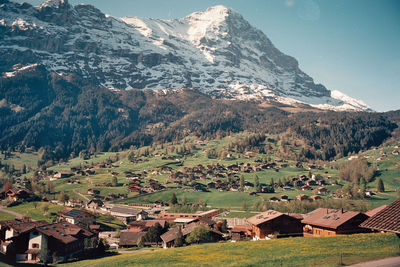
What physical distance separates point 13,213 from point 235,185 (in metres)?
114

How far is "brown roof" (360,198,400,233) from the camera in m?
20.7

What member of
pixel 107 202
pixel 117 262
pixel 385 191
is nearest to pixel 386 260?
pixel 117 262

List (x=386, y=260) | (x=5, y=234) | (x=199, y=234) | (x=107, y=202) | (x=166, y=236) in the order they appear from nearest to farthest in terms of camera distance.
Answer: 1. (x=386, y=260)
2. (x=5, y=234)
3. (x=199, y=234)
4. (x=166, y=236)
5. (x=107, y=202)

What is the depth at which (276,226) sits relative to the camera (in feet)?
223

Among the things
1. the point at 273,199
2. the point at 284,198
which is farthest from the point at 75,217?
the point at 284,198

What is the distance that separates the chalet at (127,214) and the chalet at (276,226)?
61.8 m

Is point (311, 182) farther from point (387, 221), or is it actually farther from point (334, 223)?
point (387, 221)

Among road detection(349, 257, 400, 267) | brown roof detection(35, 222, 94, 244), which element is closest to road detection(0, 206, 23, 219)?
brown roof detection(35, 222, 94, 244)

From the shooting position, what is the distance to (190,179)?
189250mm

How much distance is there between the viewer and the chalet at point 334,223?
5756 cm

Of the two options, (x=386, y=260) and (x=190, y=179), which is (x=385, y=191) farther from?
(x=386, y=260)

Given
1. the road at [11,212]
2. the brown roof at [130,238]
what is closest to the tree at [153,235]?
the brown roof at [130,238]

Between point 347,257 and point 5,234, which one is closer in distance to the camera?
point 347,257

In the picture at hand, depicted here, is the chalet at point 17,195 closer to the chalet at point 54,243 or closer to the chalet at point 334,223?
the chalet at point 54,243
